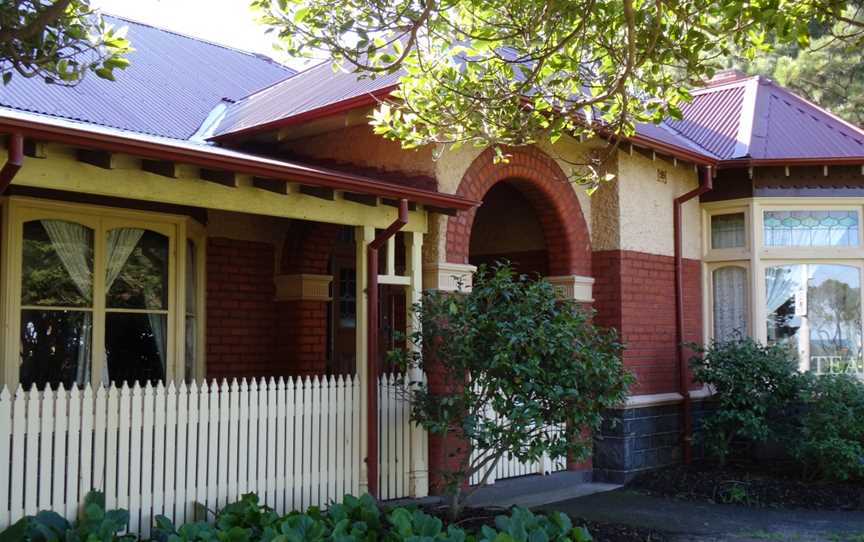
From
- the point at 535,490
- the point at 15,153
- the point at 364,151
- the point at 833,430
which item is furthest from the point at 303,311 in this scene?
the point at 833,430

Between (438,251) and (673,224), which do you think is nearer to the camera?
(438,251)

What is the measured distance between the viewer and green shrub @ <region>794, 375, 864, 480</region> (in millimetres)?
10023

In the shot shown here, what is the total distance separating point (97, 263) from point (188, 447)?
2234mm

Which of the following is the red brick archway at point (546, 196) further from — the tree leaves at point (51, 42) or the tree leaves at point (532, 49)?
the tree leaves at point (51, 42)

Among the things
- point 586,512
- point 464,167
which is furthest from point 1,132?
point 586,512

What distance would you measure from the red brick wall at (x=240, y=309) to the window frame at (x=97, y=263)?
0.19m

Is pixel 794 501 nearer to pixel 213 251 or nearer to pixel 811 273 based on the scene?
pixel 811 273

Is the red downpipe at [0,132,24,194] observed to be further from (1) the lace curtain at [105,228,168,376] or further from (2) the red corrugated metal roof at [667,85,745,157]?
(2) the red corrugated metal roof at [667,85,745,157]

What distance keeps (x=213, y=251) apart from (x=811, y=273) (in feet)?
23.4

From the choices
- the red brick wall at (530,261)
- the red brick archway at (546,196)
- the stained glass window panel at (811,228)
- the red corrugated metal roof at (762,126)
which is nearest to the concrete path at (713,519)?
the red brick archway at (546,196)

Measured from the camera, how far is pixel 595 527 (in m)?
8.03

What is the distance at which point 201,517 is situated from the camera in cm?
708

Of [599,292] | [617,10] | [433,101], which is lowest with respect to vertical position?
[599,292]

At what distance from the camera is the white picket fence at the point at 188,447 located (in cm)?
630
